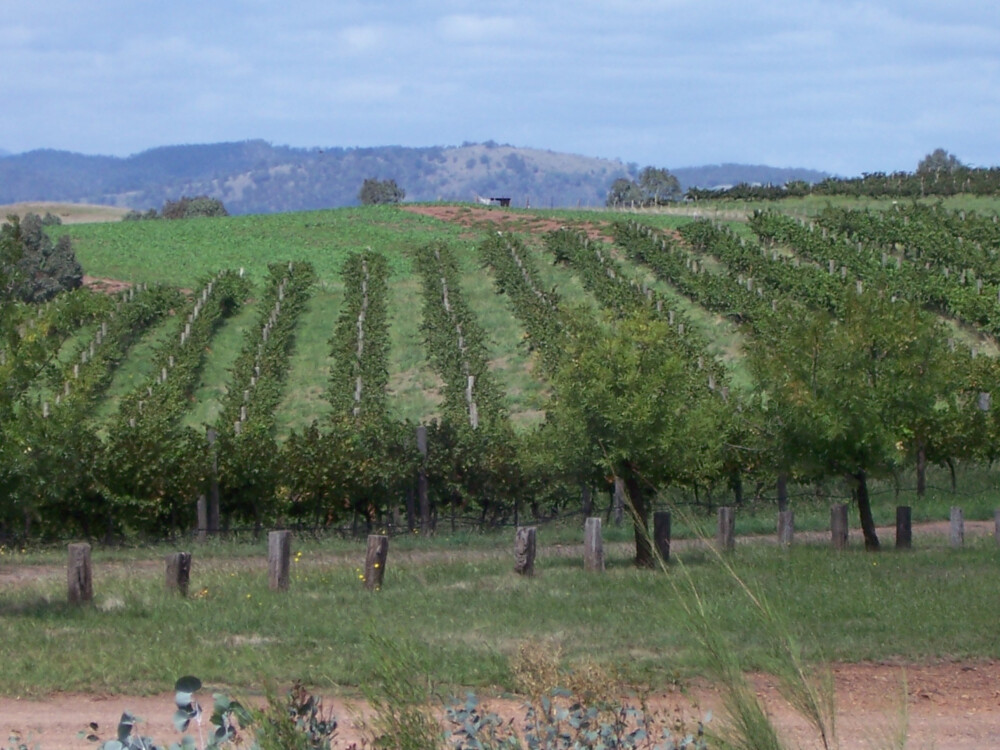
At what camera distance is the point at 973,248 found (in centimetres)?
5384

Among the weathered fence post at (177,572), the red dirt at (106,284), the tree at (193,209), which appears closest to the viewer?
the weathered fence post at (177,572)

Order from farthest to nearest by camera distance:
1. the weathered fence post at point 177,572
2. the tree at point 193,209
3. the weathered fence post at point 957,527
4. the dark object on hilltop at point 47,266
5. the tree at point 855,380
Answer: the tree at point 193,209 → the dark object on hilltop at point 47,266 → the weathered fence post at point 957,527 → the tree at point 855,380 → the weathered fence post at point 177,572

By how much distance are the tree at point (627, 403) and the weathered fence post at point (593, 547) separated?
530 millimetres

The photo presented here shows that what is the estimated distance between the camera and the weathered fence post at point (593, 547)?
15.8 m

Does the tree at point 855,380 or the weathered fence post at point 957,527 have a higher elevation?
the tree at point 855,380

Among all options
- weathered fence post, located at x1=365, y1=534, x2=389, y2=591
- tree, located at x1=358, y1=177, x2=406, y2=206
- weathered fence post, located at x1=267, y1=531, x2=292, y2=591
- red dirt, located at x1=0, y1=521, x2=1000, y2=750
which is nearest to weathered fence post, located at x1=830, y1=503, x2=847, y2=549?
weathered fence post, located at x1=365, y1=534, x2=389, y2=591

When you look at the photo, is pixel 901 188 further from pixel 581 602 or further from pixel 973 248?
pixel 581 602

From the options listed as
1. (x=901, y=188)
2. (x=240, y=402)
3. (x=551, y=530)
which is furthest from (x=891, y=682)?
(x=901, y=188)

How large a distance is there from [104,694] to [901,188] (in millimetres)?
78568

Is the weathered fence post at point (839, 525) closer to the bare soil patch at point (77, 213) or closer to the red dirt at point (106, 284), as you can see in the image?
the red dirt at point (106, 284)

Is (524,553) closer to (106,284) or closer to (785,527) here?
(785,527)

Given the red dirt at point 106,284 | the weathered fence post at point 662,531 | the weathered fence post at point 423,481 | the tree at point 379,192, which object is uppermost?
the tree at point 379,192

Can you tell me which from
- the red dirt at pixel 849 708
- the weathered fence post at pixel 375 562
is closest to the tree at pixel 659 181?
the weathered fence post at pixel 375 562

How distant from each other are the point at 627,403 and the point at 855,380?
3.61 meters
